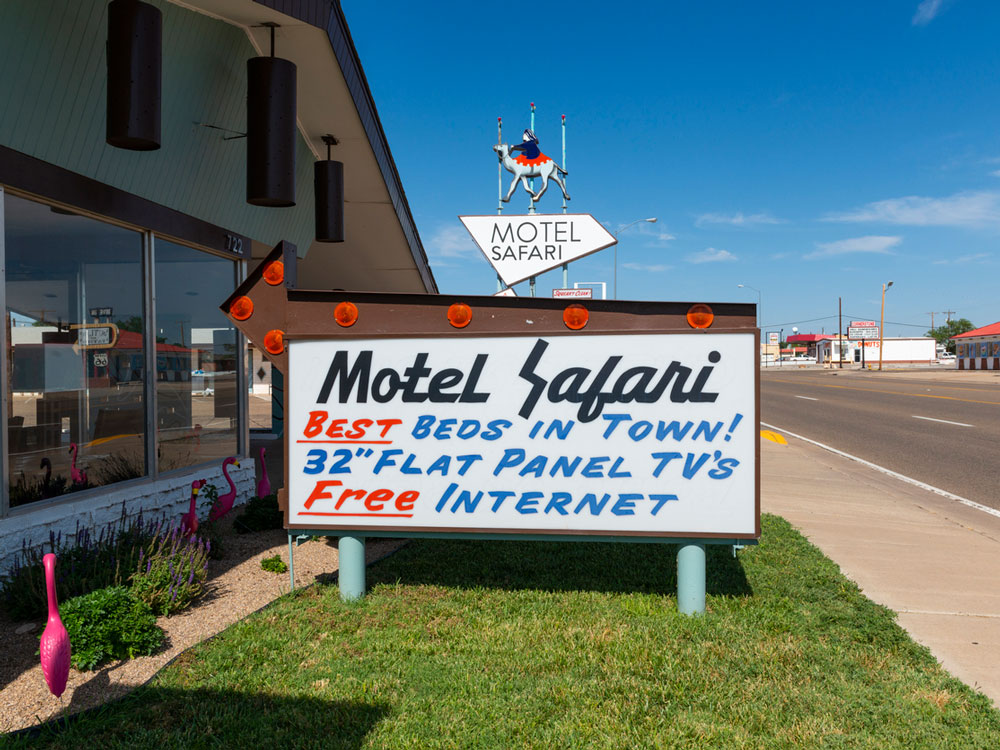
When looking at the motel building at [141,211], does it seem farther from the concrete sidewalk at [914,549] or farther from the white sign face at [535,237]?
the concrete sidewalk at [914,549]

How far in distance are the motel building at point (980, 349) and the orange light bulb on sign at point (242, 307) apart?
7771 centimetres

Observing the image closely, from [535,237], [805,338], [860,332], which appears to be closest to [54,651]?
[535,237]

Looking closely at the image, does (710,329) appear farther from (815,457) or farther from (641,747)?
(815,457)

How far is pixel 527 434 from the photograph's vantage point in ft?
15.6

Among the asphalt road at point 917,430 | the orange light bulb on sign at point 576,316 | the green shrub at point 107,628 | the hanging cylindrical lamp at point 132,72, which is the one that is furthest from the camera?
the asphalt road at point 917,430

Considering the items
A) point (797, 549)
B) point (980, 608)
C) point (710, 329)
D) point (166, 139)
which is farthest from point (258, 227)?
point (980, 608)

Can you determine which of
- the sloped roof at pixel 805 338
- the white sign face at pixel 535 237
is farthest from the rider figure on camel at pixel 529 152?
the sloped roof at pixel 805 338

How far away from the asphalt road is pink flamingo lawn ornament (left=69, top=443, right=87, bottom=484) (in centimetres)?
1030

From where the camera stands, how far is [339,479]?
4.89 meters

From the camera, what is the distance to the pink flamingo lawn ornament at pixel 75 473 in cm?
572

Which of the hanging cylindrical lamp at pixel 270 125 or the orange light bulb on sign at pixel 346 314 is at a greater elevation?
the hanging cylindrical lamp at pixel 270 125

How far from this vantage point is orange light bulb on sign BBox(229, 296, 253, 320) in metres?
4.99

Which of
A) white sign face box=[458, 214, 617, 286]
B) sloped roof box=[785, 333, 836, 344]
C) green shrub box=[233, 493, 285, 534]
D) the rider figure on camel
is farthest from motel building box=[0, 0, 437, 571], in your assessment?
sloped roof box=[785, 333, 836, 344]

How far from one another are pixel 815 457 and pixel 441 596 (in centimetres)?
1028
